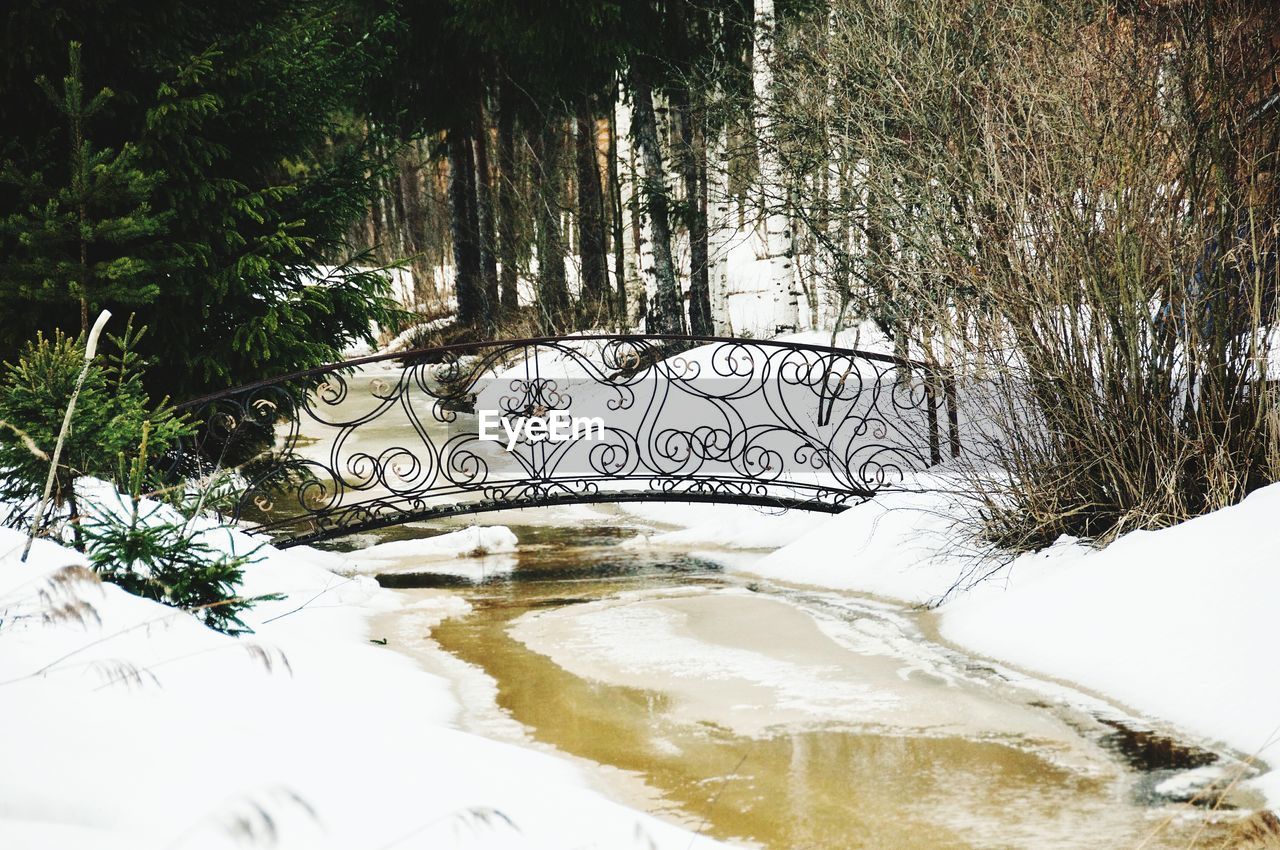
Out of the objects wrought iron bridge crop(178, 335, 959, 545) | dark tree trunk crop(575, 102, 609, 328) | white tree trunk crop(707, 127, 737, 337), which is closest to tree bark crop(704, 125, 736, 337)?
white tree trunk crop(707, 127, 737, 337)

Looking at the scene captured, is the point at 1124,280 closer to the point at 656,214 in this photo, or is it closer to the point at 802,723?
the point at 802,723

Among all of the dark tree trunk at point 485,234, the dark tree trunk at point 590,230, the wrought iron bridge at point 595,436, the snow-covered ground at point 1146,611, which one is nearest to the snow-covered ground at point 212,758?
the wrought iron bridge at point 595,436

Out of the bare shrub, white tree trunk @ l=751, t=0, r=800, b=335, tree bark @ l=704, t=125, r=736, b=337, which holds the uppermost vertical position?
white tree trunk @ l=751, t=0, r=800, b=335

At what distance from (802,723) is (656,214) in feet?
34.7

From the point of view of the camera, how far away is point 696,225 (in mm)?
14898

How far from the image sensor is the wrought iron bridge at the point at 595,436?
8.03 metres

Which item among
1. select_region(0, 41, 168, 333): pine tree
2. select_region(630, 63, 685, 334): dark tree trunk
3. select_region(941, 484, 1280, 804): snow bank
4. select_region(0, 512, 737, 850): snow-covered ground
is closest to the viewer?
select_region(0, 512, 737, 850): snow-covered ground

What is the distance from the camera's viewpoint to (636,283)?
1873 cm

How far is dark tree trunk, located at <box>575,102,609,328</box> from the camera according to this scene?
57.1 feet

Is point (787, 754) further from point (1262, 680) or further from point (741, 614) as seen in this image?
point (741, 614)

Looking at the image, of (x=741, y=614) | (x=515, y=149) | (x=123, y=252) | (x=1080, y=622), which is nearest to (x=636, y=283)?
(x=515, y=149)

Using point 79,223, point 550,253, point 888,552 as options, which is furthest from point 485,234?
point 888,552

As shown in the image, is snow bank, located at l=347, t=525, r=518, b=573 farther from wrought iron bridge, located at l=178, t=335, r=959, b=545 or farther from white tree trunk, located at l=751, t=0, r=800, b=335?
white tree trunk, located at l=751, t=0, r=800, b=335

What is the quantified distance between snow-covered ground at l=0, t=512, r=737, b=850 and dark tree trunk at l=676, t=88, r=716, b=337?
35.6ft
